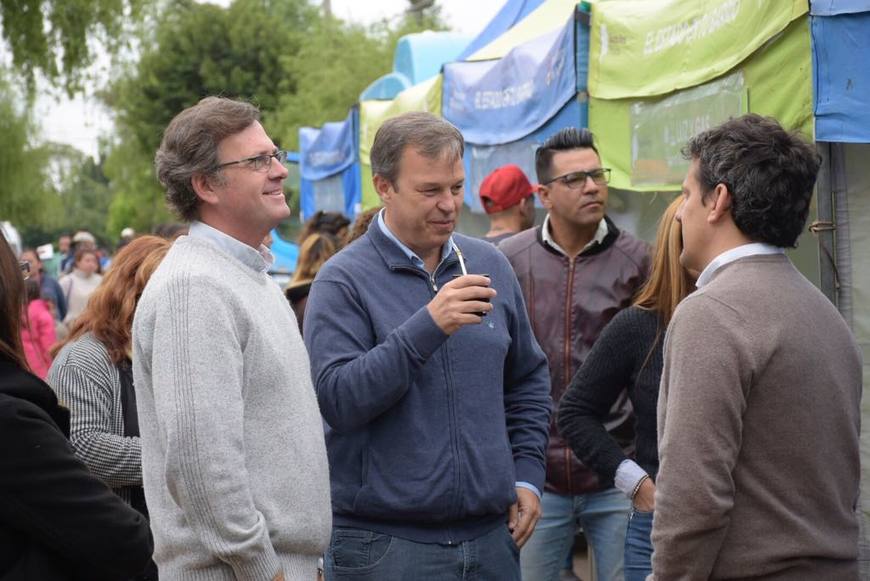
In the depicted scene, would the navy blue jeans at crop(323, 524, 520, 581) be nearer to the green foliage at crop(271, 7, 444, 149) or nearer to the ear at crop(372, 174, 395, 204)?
the ear at crop(372, 174, 395, 204)

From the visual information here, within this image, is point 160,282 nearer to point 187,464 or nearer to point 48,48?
point 187,464

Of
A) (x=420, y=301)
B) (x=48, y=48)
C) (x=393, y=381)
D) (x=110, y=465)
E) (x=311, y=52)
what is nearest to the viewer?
(x=393, y=381)

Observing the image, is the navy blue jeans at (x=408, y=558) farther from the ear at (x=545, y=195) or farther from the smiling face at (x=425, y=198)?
the ear at (x=545, y=195)

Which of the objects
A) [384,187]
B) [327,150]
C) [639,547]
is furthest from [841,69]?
[327,150]

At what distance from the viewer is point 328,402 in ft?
10.9

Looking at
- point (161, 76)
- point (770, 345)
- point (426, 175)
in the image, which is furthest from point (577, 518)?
point (161, 76)

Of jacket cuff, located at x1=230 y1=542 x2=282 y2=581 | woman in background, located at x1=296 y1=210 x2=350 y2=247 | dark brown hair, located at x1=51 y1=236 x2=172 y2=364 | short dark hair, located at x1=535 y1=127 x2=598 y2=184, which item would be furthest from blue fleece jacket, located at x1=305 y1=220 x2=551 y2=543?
woman in background, located at x1=296 y1=210 x2=350 y2=247

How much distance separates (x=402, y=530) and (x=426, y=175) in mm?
994

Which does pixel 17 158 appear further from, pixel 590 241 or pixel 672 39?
pixel 590 241

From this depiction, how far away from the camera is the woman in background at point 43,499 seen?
2.38m

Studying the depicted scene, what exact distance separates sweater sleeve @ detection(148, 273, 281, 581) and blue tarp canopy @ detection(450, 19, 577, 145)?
3833mm

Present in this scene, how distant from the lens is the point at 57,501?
2.43m

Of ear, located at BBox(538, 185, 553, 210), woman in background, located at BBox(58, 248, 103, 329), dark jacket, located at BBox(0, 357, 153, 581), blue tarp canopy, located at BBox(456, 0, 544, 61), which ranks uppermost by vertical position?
blue tarp canopy, located at BBox(456, 0, 544, 61)

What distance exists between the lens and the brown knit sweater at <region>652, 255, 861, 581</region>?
2604 mm
